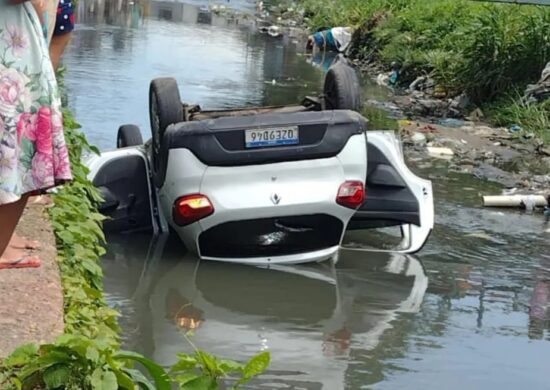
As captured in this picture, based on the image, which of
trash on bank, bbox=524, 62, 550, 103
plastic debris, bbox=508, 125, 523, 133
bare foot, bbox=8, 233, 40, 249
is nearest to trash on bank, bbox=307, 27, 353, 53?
trash on bank, bbox=524, 62, 550, 103

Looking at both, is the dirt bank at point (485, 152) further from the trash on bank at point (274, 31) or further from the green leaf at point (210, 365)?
the trash on bank at point (274, 31)

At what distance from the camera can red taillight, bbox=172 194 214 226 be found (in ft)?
23.6

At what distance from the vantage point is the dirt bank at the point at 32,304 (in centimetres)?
361

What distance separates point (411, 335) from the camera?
21.2 feet

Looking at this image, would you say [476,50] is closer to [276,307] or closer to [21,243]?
[276,307]

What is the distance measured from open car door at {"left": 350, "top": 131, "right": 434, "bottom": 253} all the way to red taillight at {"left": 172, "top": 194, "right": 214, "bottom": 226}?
1.33 m

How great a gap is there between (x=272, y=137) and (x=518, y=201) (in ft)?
13.1

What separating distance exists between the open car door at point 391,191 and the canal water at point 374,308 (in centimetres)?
32

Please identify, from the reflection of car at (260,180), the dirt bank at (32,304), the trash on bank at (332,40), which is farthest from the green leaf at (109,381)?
the trash on bank at (332,40)

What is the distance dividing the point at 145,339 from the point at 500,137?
10.2 meters

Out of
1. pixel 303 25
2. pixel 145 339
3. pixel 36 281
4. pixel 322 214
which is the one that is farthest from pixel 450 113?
pixel 303 25

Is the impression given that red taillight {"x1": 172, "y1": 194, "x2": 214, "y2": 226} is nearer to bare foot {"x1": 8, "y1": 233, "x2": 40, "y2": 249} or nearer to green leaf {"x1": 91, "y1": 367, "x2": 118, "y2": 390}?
bare foot {"x1": 8, "y1": 233, "x2": 40, "y2": 249}

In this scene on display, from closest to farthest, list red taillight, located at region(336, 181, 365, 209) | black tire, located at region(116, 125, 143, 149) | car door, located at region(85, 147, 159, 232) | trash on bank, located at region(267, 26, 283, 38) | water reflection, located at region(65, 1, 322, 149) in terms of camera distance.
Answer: red taillight, located at region(336, 181, 365, 209) < car door, located at region(85, 147, 159, 232) < black tire, located at region(116, 125, 143, 149) < water reflection, located at region(65, 1, 322, 149) < trash on bank, located at region(267, 26, 283, 38)

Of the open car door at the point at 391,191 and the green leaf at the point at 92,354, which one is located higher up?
the green leaf at the point at 92,354
